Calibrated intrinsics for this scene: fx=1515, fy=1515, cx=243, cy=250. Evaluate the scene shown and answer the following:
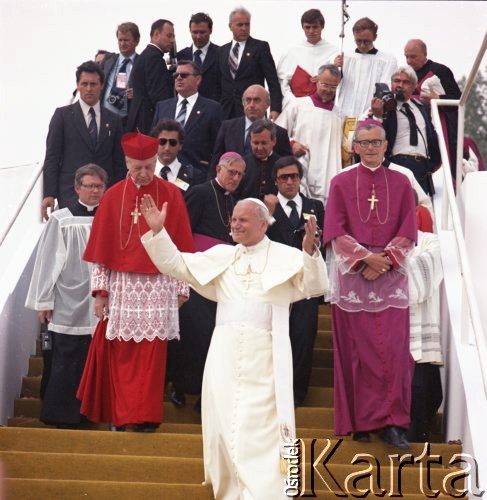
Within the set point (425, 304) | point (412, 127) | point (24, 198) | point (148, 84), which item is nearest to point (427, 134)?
point (412, 127)

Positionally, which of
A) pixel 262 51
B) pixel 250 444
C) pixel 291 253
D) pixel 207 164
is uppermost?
pixel 262 51

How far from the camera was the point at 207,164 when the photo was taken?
1233cm

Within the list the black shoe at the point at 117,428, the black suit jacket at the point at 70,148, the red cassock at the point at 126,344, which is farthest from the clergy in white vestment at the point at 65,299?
the black suit jacket at the point at 70,148

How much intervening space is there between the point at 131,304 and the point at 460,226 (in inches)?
90.0

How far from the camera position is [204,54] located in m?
13.7

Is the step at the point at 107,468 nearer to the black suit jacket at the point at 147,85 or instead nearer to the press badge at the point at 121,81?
the black suit jacket at the point at 147,85

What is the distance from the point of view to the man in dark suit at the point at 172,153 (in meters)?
11.6

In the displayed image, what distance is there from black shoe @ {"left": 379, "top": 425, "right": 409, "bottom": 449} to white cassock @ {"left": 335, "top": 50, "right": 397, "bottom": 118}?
441 cm

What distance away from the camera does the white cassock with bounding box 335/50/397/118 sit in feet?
44.0

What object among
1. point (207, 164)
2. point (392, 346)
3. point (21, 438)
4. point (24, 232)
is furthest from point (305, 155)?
point (21, 438)

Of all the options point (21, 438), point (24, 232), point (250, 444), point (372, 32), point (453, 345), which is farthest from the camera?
point (372, 32)

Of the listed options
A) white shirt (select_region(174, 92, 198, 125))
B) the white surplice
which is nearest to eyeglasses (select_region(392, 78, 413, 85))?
the white surplice

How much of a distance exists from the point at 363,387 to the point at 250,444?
1192mm

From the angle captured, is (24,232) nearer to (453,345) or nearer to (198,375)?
(198,375)
